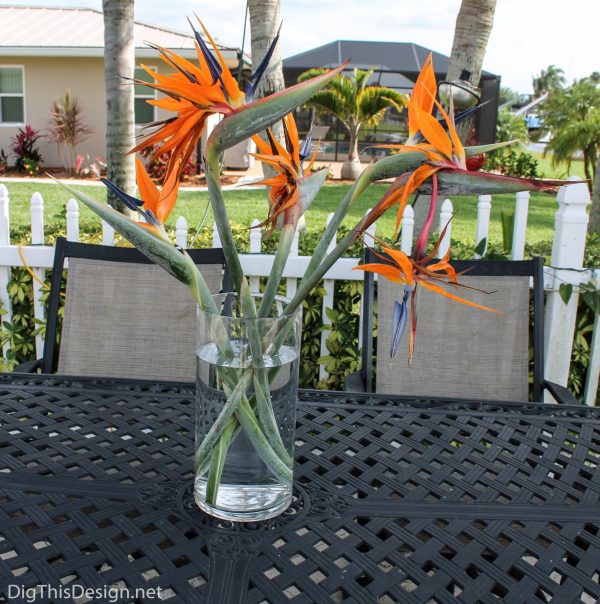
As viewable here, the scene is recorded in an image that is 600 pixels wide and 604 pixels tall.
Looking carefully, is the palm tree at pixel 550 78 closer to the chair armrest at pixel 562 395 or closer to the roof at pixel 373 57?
the roof at pixel 373 57

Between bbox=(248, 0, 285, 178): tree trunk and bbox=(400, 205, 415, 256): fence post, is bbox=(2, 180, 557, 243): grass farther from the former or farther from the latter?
bbox=(400, 205, 415, 256): fence post

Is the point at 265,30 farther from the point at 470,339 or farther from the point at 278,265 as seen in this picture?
the point at 278,265

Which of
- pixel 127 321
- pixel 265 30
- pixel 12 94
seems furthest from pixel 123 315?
pixel 12 94

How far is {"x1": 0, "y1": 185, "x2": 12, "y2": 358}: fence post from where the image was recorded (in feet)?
9.61

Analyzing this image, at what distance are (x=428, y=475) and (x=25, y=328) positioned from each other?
236cm

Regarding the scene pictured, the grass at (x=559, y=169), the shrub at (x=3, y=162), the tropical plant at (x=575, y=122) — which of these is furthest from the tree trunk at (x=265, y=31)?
the grass at (x=559, y=169)

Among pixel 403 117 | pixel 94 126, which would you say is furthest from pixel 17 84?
pixel 403 117

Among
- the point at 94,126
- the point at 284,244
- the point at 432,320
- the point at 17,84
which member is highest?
the point at 17,84

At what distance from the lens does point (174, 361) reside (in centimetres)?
214

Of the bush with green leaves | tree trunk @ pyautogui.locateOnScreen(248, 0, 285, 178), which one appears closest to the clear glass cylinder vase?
the bush with green leaves

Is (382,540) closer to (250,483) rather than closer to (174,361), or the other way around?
(250,483)

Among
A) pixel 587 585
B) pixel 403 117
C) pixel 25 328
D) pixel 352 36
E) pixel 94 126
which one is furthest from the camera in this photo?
pixel 403 117

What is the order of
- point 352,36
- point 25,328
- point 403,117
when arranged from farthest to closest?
point 403,117, point 352,36, point 25,328

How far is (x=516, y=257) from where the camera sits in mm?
2928
